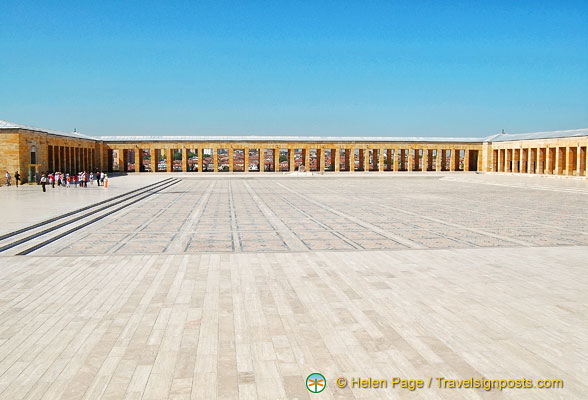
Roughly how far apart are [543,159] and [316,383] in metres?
48.2

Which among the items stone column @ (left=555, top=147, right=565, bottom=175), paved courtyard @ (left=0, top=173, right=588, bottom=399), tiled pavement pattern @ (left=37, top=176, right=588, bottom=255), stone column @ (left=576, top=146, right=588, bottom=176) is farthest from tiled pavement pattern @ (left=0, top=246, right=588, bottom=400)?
stone column @ (left=555, top=147, right=565, bottom=175)

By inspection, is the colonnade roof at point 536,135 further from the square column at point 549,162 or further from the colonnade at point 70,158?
the colonnade at point 70,158

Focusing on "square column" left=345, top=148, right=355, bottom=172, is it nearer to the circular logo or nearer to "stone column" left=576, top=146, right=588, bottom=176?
"stone column" left=576, top=146, right=588, bottom=176

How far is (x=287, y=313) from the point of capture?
18.8 feet

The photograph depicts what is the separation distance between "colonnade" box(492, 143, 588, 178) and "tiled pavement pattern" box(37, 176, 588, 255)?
22.4 m

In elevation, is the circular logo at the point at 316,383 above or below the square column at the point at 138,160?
below

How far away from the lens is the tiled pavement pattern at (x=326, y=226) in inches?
408

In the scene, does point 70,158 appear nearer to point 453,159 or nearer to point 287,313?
point 287,313

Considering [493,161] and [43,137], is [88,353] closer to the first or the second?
[43,137]

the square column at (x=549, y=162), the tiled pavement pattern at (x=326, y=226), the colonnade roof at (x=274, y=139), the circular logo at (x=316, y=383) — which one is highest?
the colonnade roof at (x=274, y=139)

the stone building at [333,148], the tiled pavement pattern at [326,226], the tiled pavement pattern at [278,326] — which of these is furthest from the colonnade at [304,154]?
the tiled pavement pattern at [278,326]

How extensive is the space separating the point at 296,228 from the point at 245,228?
1.39m

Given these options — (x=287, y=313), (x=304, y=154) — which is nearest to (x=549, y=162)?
(x=304, y=154)

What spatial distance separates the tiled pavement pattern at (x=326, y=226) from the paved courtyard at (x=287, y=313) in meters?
0.14
